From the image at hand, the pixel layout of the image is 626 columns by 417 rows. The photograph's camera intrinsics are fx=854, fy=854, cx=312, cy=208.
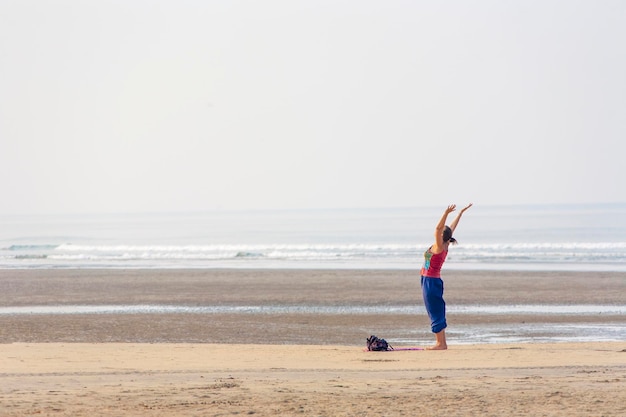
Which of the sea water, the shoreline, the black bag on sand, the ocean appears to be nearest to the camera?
the black bag on sand

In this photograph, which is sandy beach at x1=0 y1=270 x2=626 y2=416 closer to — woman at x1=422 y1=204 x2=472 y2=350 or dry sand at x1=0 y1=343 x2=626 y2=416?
dry sand at x1=0 y1=343 x2=626 y2=416

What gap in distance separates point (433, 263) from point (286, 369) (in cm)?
251

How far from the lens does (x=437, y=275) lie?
1157cm

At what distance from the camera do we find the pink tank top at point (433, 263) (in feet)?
37.3

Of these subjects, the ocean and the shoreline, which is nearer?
the shoreline

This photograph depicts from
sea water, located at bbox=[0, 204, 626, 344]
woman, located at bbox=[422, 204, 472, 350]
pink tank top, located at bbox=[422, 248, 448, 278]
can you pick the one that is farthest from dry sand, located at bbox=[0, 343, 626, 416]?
sea water, located at bbox=[0, 204, 626, 344]

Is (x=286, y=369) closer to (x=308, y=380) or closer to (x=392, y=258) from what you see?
(x=308, y=380)

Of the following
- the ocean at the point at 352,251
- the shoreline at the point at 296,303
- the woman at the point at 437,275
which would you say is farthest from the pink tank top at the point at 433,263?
the ocean at the point at 352,251

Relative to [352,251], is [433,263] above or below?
below

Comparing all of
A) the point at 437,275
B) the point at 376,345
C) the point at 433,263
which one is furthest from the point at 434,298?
the point at 376,345

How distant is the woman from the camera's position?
11.2 meters

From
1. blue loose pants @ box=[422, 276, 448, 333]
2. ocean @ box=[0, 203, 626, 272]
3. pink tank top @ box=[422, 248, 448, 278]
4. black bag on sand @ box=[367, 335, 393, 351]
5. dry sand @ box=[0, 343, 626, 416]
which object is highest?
ocean @ box=[0, 203, 626, 272]

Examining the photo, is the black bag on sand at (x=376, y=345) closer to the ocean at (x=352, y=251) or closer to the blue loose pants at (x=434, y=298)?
the blue loose pants at (x=434, y=298)

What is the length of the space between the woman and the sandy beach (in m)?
0.46
